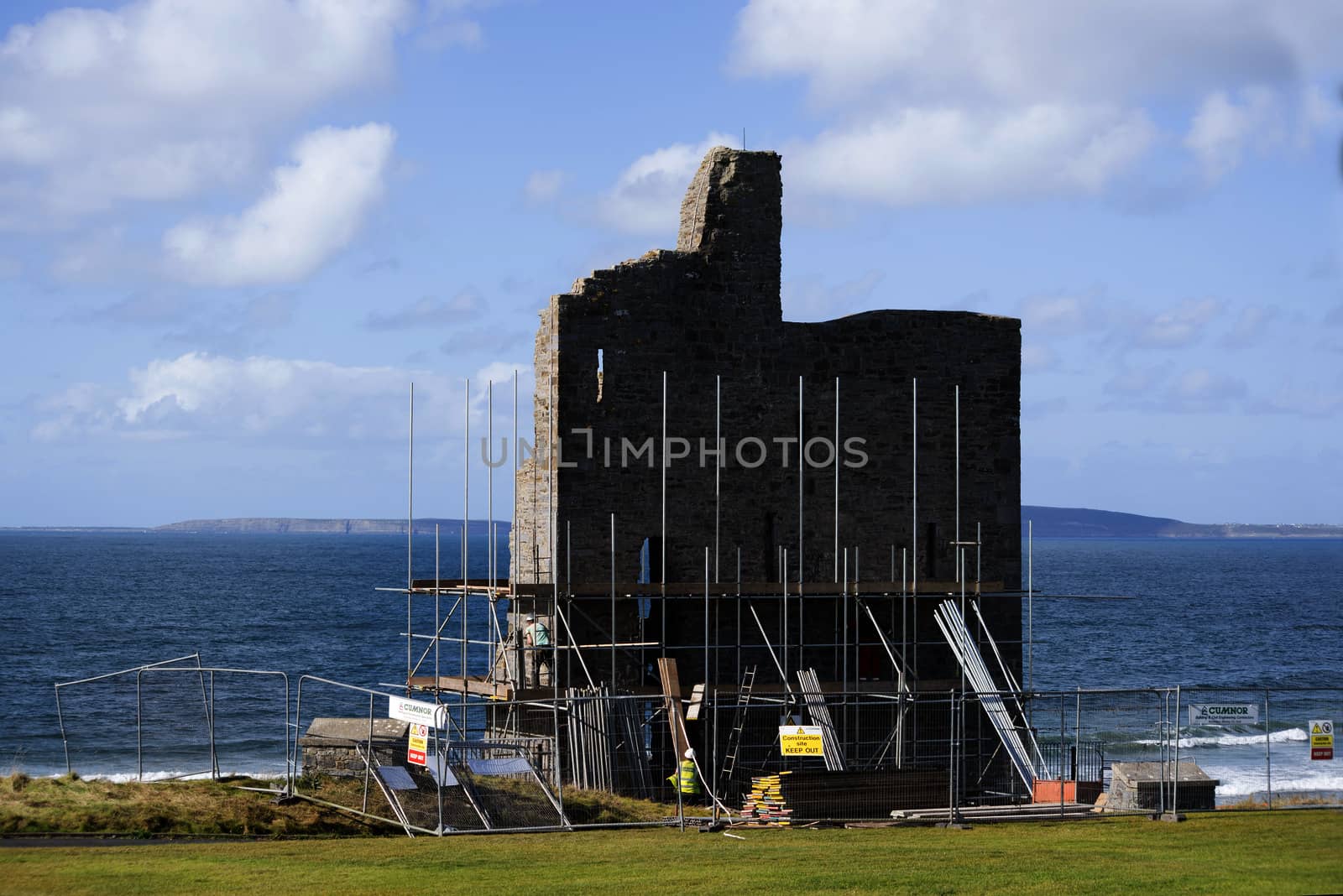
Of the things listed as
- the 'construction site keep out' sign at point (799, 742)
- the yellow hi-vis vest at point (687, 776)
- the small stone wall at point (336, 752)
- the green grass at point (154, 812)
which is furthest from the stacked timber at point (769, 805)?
the green grass at point (154, 812)

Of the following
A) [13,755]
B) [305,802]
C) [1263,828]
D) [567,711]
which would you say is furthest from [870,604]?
[13,755]

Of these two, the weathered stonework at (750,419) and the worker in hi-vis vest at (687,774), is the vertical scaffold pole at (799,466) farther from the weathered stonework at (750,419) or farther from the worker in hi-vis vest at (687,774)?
the worker in hi-vis vest at (687,774)

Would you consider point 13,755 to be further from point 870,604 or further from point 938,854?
point 938,854

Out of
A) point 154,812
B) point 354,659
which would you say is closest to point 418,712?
point 154,812

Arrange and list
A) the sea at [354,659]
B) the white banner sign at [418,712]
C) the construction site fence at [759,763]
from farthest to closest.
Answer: the sea at [354,659] < the construction site fence at [759,763] < the white banner sign at [418,712]

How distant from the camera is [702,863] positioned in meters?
14.9

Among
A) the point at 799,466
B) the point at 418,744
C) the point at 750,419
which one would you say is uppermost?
the point at 750,419

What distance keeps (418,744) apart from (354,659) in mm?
45906

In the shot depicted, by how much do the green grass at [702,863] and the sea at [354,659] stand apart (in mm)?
3250

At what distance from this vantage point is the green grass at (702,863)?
43.9 ft

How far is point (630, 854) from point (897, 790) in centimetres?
561

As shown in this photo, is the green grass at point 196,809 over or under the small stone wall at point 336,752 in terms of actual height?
under

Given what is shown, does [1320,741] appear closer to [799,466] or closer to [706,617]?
[706,617]

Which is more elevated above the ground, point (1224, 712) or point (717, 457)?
point (717, 457)
